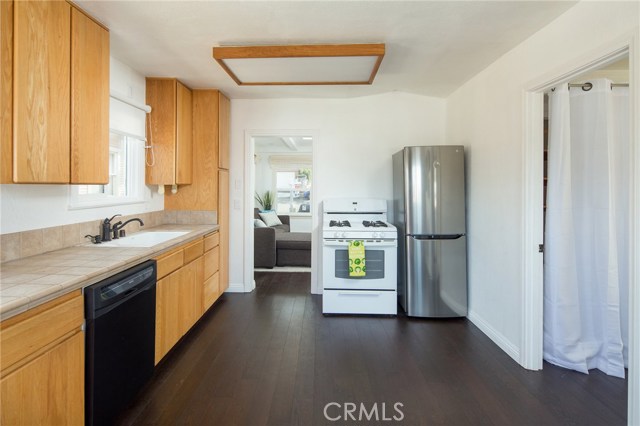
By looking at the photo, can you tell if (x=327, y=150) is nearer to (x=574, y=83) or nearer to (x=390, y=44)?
(x=390, y=44)

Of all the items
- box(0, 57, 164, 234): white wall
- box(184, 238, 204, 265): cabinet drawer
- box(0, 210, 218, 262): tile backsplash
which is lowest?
box(184, 238, 204, 265): cabinet drawer

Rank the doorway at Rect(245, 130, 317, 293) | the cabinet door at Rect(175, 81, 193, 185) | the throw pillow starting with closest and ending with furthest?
the cabinet door at Rect(175, 81, 193, 185) → the doorway at Rect(245, 130, 317, 293) → the throw pillow

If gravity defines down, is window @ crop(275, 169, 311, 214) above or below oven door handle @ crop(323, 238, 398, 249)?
above

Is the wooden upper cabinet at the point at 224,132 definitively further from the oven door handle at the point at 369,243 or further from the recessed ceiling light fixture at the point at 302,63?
the oven door handle at the point at 369,243

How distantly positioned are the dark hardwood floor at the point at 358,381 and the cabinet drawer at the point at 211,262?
47cm

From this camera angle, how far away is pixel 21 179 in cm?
158

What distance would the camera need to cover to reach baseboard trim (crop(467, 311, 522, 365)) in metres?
2.41

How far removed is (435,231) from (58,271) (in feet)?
9.33

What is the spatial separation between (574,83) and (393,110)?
182 centimetres

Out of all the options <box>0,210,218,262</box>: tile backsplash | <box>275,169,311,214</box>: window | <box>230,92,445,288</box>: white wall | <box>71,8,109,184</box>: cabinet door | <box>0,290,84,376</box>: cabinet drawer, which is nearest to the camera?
<box>0,290,84,376</box>: cabinet drawer

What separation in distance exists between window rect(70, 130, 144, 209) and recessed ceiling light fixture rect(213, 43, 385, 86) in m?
1.15

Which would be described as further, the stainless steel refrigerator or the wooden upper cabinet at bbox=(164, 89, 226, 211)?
the wooden upper cabinet at bbox=(164, 89, 226, 211)

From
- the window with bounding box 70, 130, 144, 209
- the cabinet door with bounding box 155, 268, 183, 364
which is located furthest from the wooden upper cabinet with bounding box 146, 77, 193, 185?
the cabinet door with bounding box 155, 268, 183, 364

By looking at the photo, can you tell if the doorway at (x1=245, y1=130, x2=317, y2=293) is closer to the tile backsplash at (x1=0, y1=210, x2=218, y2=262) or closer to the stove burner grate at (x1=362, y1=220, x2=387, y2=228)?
the stove burner grate at (x1=362, y1=220, x2=387, y2=228)
